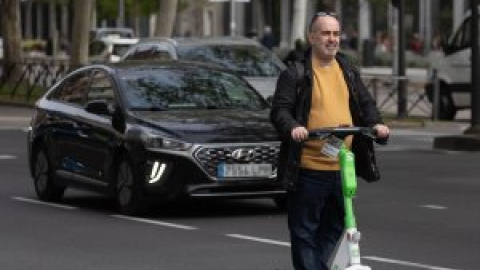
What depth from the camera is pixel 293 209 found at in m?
8.88

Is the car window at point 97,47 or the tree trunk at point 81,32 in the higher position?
the tree trunk at point 81,32

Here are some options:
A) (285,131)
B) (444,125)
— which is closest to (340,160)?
(285,131)

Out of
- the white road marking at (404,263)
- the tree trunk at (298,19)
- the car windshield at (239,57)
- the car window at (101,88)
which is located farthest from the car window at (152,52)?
the tree trunk at (298,19)

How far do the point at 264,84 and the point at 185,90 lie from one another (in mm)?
8526

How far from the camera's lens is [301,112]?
342 inches

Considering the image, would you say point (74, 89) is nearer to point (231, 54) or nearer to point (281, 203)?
point (281, 203)

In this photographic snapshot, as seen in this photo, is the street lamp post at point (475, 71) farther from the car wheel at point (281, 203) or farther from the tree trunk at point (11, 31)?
the tree trunk at point (11, 31)

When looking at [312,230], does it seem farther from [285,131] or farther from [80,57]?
[80,57]

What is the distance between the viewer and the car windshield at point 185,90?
50.0 ft

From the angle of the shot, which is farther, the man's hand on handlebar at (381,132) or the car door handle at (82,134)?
the car door handle at (82,134)

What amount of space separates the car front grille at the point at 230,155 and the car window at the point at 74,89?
7.54ft

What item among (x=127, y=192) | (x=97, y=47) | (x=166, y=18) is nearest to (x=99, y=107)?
(x=127, y=192)

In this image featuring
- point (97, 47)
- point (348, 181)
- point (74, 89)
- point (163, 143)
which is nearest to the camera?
point (348, 181)

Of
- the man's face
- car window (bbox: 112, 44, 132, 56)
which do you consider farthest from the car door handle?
car window (bbox: 112, 44, 132, 56)
